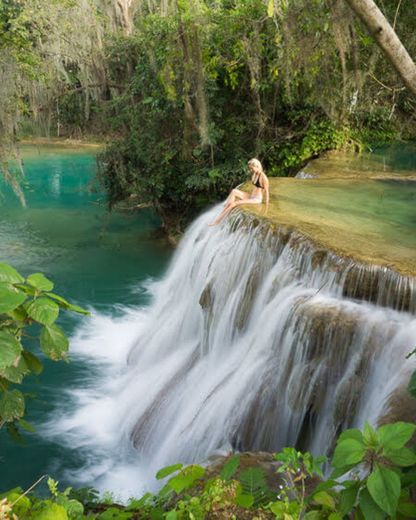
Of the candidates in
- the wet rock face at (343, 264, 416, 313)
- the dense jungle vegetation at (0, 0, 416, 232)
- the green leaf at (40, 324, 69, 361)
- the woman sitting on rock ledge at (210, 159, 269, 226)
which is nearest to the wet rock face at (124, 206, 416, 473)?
the wet rock face at (343, 264, 416, 313)

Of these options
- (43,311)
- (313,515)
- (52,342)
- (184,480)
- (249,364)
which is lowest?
(249,364)

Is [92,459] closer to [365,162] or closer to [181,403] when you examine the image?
[181,403]

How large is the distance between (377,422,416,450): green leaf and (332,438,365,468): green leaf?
95mm

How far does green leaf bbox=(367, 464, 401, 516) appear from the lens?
1.96m

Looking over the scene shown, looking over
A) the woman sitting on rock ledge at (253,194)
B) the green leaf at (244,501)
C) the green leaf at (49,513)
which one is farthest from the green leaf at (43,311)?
the woman sitting on rock ledge at (253,194)

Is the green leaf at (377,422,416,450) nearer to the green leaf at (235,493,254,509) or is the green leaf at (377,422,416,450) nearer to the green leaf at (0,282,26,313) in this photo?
the green leaf at (235,493,254,509)

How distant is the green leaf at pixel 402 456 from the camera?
6.73 feet

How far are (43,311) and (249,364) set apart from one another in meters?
3.74

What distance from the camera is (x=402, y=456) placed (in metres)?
2.08

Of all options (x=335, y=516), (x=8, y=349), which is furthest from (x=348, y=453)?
(x=8, y=349)

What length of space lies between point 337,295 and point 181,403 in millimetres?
2402

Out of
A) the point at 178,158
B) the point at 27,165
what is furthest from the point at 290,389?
the point at 27,165

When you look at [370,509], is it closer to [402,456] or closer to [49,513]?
[402,456]

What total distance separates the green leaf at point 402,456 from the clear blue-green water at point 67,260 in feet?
16.8
